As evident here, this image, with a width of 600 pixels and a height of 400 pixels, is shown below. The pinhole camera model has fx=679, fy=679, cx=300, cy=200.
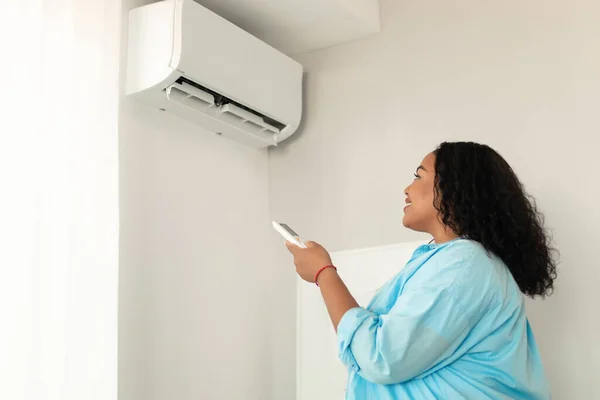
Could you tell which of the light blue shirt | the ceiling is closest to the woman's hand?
the light blue shirt

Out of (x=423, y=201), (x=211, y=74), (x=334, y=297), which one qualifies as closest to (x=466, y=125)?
(x=423, y=201)

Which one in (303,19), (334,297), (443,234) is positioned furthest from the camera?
(303,19)

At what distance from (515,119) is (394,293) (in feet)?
2.40

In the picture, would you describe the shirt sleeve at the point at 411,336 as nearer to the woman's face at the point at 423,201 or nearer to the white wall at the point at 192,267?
the woman's face at the point at 423,201

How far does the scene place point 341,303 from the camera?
3.91 feet

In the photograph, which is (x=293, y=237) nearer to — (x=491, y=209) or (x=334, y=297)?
(x=334, y=297)

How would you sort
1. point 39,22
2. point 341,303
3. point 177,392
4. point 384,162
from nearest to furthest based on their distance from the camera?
point 341,303, point 39,22, point 177,392, point 384,162

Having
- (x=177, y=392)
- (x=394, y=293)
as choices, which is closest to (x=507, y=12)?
(x=394, y=293)

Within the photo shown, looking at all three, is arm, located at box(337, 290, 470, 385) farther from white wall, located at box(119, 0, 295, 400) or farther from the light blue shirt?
white wall, located at box(119, 0, 295, 400)

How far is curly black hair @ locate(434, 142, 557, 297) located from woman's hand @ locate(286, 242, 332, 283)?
9.6 inches

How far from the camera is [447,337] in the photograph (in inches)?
43.3

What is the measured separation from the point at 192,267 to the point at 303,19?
786 mm

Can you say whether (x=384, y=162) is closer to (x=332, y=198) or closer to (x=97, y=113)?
(x=332, y=198)

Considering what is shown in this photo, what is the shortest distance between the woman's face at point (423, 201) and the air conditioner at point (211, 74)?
65 cm
